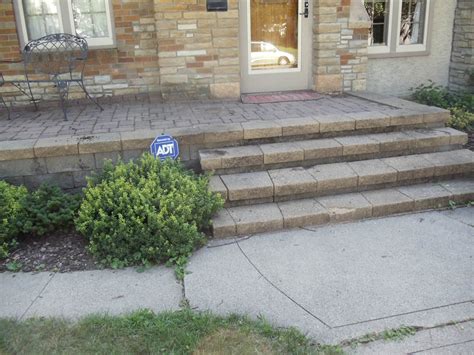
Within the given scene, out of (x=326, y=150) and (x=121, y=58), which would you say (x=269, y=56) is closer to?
(x=121, y=58)

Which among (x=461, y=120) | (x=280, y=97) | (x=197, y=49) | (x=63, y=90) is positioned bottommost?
(x=461, y=120)

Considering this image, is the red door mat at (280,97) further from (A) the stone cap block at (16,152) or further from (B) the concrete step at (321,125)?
(A) the stone cap block at (16,152)

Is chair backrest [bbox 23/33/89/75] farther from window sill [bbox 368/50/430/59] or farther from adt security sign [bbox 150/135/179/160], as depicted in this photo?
window sill [bbox 368/50/430/59]

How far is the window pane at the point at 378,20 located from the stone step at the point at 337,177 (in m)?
2.82

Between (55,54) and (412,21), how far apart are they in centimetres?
505

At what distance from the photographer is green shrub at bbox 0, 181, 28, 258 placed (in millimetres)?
3482

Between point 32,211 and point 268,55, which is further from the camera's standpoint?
point 268,55

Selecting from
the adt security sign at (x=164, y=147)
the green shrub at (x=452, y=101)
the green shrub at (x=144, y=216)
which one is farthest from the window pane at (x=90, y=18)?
the green shrub at (x=452, y=101)

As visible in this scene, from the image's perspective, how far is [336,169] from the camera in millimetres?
4270

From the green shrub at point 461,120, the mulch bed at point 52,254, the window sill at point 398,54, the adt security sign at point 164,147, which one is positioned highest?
the window sill at point 398,54

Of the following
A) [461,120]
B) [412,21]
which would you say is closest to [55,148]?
[461,120]

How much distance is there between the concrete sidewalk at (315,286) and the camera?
264 cm

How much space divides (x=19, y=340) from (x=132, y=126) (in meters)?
2.64

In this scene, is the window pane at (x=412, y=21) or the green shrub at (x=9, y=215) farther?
the window pane at (x=412, y=21)
